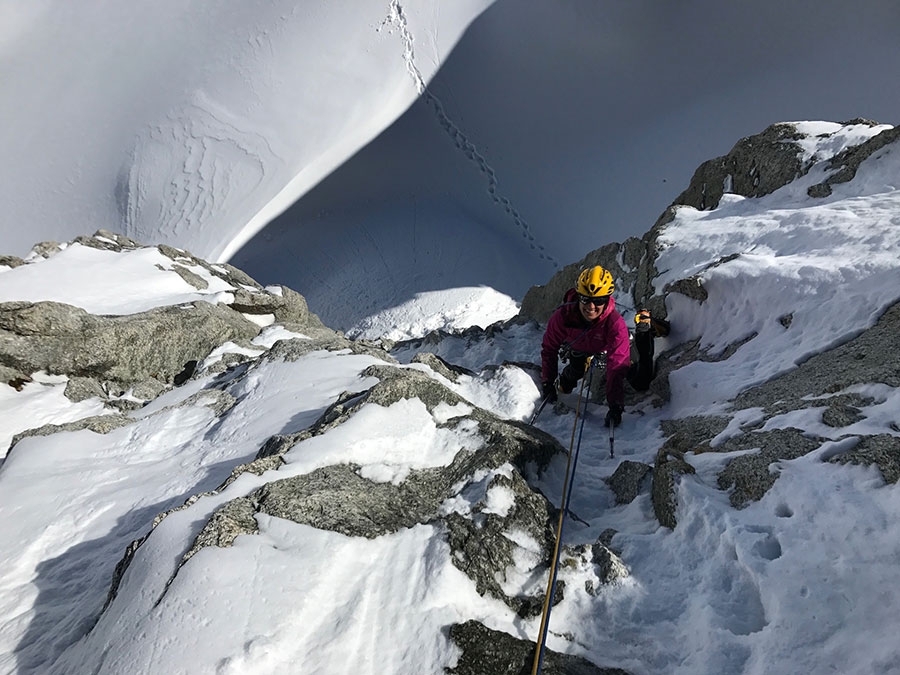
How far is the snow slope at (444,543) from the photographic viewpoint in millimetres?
2037

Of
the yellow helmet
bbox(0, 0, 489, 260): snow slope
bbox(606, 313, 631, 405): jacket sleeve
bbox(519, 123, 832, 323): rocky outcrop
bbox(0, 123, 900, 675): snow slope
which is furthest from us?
bbox(0, 0, 489, 260): snow slope

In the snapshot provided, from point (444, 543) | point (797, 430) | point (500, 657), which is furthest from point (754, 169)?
point (500, 657)

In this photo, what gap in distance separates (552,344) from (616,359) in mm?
761

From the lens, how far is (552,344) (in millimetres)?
5285

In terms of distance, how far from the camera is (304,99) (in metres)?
16.4

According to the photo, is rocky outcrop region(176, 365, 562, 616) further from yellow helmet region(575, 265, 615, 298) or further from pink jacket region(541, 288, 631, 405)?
yellow helmet region(575, 265, 615, 298)

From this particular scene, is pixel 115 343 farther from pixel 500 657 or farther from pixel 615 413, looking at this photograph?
pixel 500 657

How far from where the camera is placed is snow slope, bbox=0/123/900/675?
2.04 meters

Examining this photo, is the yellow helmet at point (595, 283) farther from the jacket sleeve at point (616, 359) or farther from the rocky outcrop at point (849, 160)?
the rocky outcrop at point (849, 160)

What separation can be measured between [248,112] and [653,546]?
17.9m

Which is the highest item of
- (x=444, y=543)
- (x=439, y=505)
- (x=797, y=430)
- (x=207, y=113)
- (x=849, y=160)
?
(x=207, y=113)

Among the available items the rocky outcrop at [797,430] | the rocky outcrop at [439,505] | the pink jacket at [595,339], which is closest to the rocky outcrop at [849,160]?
the rocky outcrop at [797,430]

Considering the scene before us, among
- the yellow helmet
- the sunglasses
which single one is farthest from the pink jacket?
the yellow helmet

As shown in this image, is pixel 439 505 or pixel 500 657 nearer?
pixel 500 657
